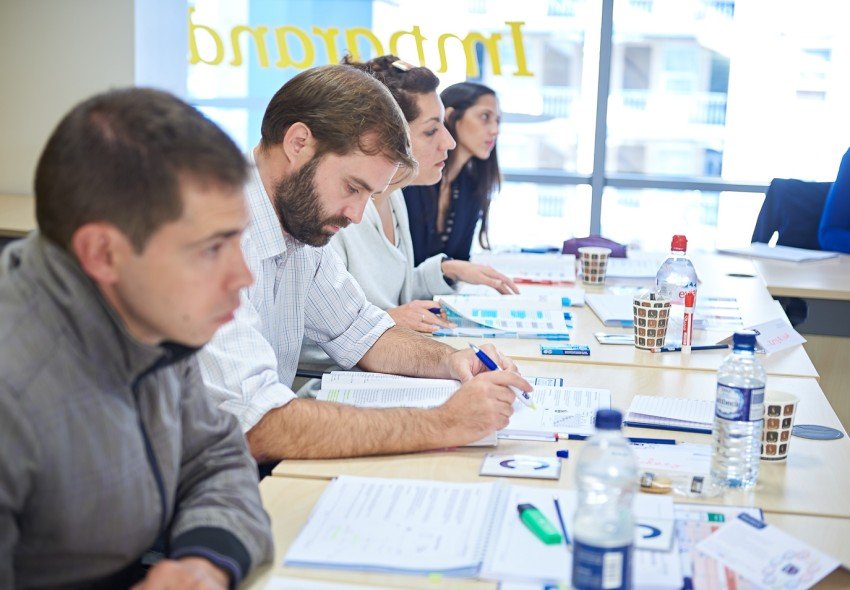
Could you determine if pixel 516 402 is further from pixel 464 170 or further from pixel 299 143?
pixel 464 170

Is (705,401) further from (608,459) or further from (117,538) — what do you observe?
(117,538)

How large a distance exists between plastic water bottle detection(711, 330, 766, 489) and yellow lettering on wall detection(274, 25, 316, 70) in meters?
4.38

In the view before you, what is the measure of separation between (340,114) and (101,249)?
931 mm

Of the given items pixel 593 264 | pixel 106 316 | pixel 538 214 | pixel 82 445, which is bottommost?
pixel 538 214

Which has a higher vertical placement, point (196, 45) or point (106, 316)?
point (196, 45)

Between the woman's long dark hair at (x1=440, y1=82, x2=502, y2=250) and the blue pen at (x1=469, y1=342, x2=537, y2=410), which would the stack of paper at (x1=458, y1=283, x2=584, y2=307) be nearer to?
the woman's long dark hair at (x1=440, y1=82, x2=502, y2=250)

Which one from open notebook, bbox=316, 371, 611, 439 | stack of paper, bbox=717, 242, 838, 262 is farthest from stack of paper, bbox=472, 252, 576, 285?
open notebook, bbox=316, 371, 611, 439

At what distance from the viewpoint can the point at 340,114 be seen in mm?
1900

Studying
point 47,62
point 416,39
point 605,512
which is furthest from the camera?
point 416,39

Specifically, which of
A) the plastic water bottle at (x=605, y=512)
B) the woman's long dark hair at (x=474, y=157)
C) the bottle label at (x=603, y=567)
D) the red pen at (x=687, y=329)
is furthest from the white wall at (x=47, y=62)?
the bottle label at (x=603, y=567)

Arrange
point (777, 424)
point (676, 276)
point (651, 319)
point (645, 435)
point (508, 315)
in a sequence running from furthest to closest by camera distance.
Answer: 1. point (676, 276)
2. point (508, 315)
3. point (651, 319)
4. point (645, 435)
5. point (777, 424)

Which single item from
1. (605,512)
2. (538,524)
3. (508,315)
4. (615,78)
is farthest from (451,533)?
(615,78)

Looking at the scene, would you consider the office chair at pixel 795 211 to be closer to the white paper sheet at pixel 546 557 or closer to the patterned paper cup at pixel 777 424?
the patterned paper cup at pixel 777 424

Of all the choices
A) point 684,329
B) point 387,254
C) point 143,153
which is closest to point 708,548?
point 143,153
